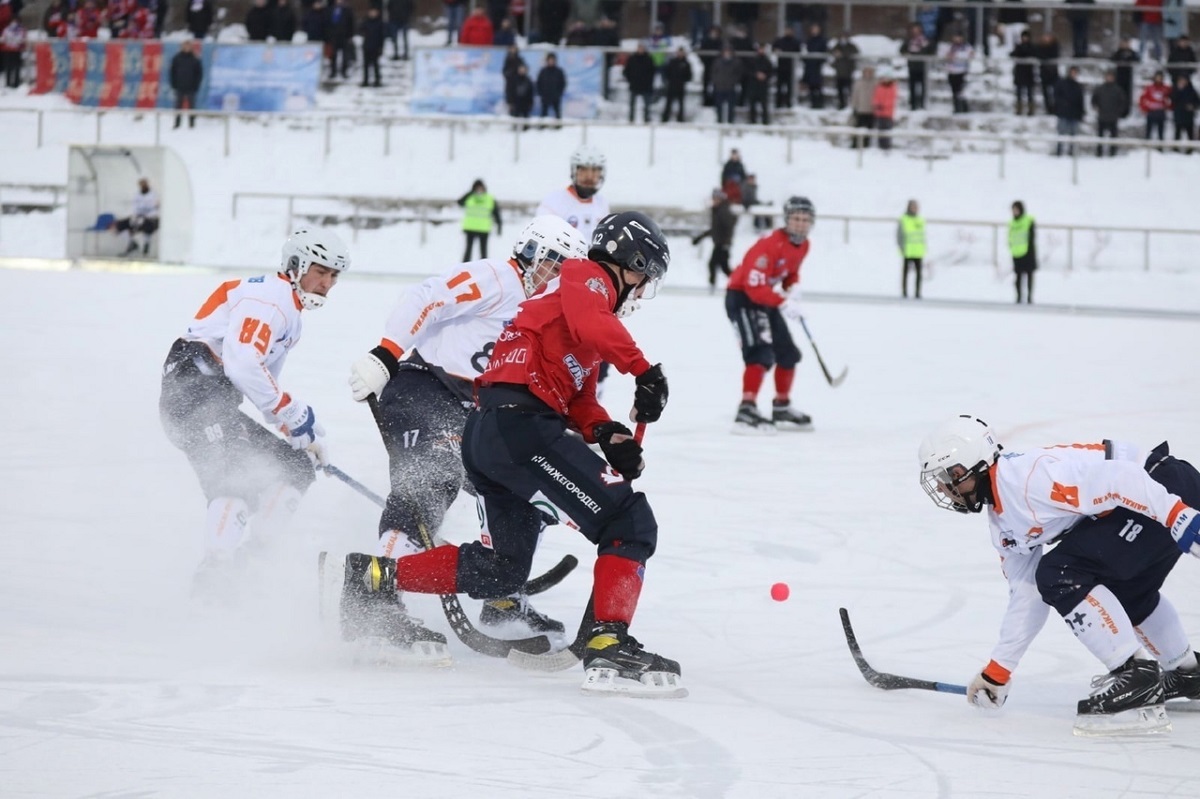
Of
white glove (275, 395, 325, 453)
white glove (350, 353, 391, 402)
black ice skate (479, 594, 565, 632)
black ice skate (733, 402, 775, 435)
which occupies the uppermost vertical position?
white glove (350, 353, 391, 402)

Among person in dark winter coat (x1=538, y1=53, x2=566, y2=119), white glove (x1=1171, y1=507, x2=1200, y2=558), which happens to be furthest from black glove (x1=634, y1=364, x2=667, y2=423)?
person in dark winter coat (x1=538, y1=53, x2=566, y2=119)

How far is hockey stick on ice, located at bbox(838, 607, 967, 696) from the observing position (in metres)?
4.49

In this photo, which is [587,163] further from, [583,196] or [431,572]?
[431,572]

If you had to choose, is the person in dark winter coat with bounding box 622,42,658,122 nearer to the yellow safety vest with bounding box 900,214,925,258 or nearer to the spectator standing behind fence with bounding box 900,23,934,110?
the spectator standing behind fence with bounding box 900,23,934,110

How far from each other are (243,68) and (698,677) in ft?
65.6

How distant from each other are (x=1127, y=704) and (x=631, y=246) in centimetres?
185

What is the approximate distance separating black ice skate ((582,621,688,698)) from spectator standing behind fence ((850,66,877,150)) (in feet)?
58.9

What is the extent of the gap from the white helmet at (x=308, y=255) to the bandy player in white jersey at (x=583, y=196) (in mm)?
3203

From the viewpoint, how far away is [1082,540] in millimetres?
4230

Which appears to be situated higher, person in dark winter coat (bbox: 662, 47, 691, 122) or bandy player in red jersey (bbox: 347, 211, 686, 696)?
person in dark winter coat (bbox: 662, 47, 691, 122)

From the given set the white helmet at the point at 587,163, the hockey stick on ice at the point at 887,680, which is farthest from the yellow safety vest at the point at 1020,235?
the hockey stick on ice at the point at 887,680

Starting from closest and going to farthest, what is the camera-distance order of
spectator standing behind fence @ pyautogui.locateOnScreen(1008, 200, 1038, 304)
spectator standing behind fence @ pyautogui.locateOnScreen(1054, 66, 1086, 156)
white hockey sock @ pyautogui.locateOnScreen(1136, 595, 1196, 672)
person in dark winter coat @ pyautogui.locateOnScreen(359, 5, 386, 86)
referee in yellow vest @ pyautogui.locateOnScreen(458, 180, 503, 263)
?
white hockey sock @ pyautogui.locateOnScreen(1136, 595, 1196, 672) < spectator standing behind fence @ pyautogui.locateOnScreen(1008, 200, 1038, 304) < referee in yellow vest @ pyautogui.locateOnScreen(458, 180, 503, 263) < spectator standing behind fence @ pyautogui.locateOnScreen(1054, 66, 1086, 156) < person in dark winter coat @ pyautogui.locateOnScreen(359, 5, 386, 86)

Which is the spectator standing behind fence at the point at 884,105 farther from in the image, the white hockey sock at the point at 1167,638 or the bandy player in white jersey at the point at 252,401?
the white hockey sock at the point at 1167,638

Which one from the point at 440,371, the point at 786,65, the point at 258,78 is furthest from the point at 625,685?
the point at 258,78
